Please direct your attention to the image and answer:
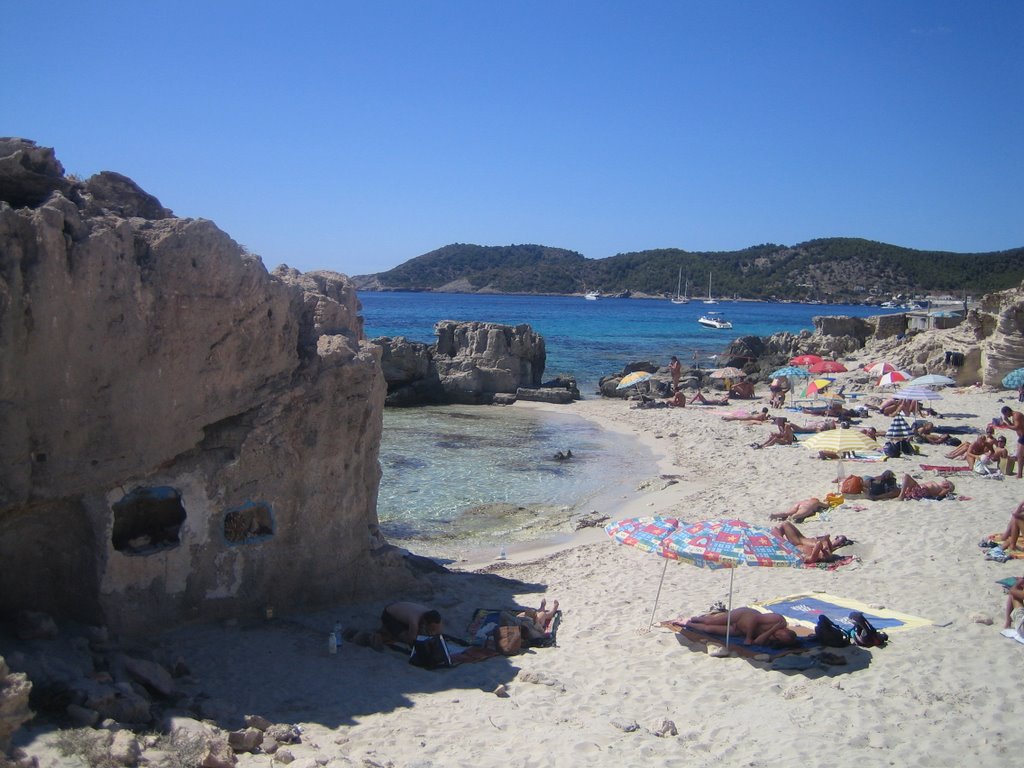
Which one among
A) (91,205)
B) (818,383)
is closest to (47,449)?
(91,205)

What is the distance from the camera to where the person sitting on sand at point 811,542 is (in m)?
11.8

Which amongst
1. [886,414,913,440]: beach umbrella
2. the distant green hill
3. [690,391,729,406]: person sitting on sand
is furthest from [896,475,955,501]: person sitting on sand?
the distant green hill

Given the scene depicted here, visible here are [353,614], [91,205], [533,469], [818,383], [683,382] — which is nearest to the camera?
[91,205]

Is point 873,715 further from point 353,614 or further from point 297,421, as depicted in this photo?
point 297,421

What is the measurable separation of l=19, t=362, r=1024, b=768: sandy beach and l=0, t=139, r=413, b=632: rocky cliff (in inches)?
30.3

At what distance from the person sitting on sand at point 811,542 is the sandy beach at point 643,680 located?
0.25 m

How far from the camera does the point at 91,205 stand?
7879 millimetres

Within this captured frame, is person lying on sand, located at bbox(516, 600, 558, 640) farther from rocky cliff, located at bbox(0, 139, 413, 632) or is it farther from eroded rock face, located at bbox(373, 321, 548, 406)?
eroded rock face, located at bbox(373, 321, 548, 406)

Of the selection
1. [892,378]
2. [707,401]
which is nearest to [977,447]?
[892,378]

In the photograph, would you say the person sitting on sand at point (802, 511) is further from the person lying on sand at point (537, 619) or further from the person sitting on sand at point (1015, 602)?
the person lying on sand at point (537, 619)

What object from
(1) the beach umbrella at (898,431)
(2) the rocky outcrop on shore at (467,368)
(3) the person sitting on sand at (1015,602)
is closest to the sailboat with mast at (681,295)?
(2) the rocky outcrop on shore at (467,368)

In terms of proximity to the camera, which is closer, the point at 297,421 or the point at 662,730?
the point at 662,730

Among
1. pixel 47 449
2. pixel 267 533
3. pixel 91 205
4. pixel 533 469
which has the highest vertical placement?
pixel 91 205

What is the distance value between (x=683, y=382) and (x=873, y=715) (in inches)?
1130
